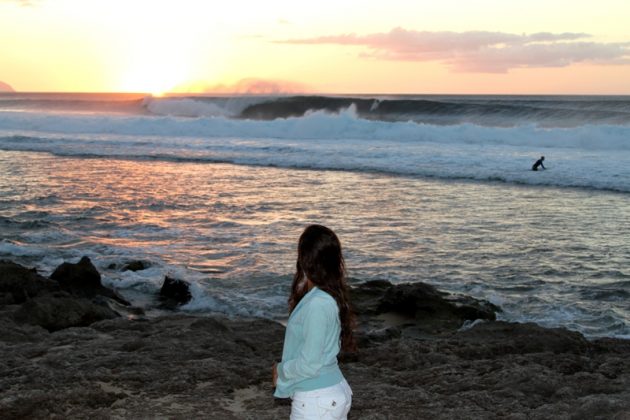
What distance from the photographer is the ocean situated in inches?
351

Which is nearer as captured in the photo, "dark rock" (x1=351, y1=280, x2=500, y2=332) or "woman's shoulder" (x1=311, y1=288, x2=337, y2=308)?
"woman's shoulder" (x1=311, y1=288, x2=337, y2=308)

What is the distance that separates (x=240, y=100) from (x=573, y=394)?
55.0m

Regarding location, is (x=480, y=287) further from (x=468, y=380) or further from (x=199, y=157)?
(x=199, y=157)

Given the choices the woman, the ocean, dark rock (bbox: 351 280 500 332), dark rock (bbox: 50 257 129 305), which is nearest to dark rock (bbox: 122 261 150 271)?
the ocean

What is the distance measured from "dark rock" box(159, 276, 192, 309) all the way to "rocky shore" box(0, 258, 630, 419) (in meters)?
0.73

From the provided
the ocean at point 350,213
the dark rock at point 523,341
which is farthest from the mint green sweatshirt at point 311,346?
the ocean at point 350,213

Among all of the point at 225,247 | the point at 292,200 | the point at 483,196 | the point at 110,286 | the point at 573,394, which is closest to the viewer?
the point at 573,394

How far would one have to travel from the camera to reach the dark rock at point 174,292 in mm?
8219

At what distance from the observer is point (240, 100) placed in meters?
58.2

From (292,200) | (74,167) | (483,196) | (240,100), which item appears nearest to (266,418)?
(292,200)

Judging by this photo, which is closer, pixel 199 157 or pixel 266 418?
pixel 266 418

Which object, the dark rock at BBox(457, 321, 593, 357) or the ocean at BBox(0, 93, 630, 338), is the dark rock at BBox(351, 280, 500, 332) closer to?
the ocean at BBox(0, 93, 630, 338)

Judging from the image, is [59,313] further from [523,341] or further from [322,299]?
[322,299]

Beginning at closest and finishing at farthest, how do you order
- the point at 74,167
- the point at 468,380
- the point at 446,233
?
the point at 468,380
the point at 446,233
the point at 74,167
